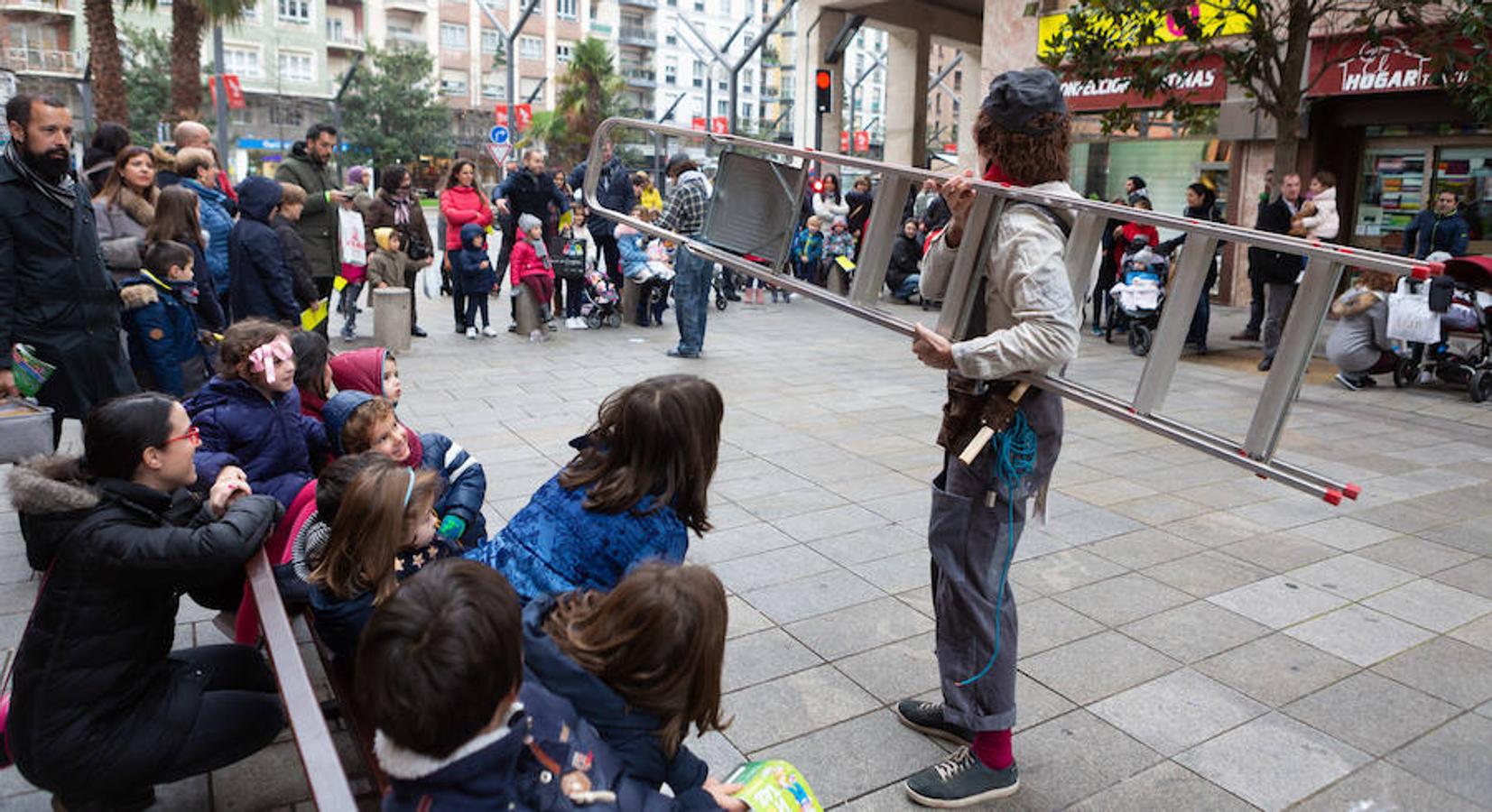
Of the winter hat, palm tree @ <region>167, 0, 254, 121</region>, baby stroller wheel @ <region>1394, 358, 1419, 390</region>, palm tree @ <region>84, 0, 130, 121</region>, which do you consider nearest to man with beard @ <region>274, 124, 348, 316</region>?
the winter hat

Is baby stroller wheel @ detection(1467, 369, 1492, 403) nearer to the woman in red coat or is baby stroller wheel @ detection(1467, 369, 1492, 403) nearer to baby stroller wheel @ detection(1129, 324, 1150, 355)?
baby stroller wheel @ detection(1129, 324, 1150, 355)

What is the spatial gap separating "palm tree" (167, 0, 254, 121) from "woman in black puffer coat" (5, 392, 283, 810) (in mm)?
20028

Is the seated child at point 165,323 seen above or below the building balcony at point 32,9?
below

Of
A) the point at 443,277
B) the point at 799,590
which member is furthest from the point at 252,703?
the point at 443,277

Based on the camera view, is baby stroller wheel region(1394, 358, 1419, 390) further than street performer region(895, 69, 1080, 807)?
Yes

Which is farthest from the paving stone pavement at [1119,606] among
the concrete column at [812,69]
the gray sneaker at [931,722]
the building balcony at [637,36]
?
the building balcony at [637,36]

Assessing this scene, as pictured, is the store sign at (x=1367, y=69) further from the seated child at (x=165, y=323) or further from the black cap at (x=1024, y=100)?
the seated child at (x=165, y=323)

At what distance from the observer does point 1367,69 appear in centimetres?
1359

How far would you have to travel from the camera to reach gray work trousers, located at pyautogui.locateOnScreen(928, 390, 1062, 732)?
9.75 feet

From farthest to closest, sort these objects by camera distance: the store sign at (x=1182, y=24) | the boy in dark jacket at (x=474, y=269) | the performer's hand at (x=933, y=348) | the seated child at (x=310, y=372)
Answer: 1. the boy in dark jacket at (x=474, y=269)
2. the store sign at (x=1182, y=24)
3. the seated child at (x=310, y=372)
4. the performer's hand at (x=933, y=348)

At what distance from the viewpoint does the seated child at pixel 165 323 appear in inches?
217

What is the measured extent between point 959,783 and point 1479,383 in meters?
8.16

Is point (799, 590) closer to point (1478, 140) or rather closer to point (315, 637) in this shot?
point (315, 637)

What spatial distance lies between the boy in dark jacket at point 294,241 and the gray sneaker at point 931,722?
6.01 metres
